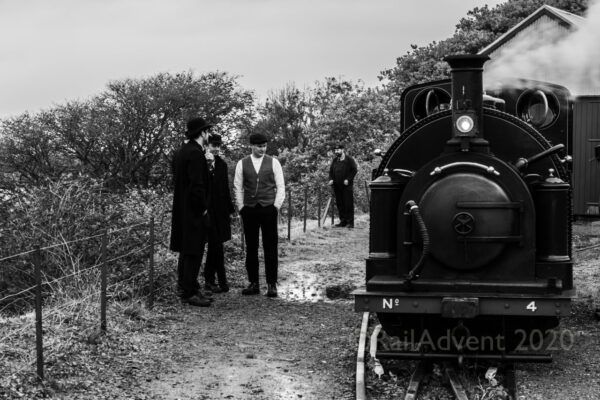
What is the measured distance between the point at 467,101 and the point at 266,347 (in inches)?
117

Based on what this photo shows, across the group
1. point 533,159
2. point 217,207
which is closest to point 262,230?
point 217,207

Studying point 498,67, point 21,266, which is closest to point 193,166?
point 21,266

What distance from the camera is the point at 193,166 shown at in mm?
9820

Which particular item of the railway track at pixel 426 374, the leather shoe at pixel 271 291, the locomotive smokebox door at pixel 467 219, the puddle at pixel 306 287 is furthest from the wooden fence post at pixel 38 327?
the puddle at pixel 306 287

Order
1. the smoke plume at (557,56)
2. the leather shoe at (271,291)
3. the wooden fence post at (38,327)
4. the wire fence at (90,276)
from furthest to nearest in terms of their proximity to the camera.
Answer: the smoke plume at (557,56) → the leather shoe at (271,291) → the wire fence at (90,276) → the wooden fence post at (38,327)

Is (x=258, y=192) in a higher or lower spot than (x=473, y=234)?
higher

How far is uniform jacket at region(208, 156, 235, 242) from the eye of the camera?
35.1 feet

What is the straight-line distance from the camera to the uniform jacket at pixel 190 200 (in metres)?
9.85

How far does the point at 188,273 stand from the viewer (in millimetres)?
10164

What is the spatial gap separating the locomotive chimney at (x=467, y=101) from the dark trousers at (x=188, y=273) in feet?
12.6

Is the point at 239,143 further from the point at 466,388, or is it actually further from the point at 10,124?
the point at 466,388

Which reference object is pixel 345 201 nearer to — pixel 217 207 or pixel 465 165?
pixel 217 207

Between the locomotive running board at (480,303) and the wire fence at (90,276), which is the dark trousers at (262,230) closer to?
the wire fence at (90,276)

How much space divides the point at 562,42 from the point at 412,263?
20.3ft
